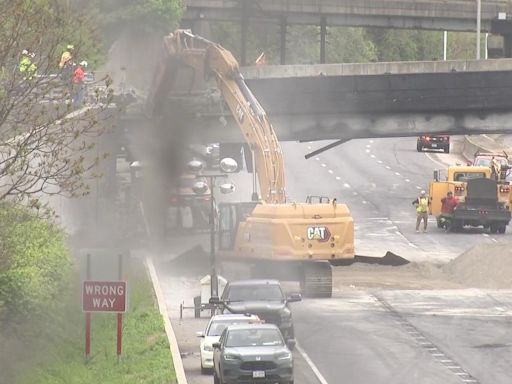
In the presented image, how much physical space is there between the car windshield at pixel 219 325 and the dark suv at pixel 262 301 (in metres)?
1.83

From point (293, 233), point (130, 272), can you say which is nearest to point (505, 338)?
point (293, 233)

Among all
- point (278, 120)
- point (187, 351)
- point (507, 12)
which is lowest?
point (187, 351)

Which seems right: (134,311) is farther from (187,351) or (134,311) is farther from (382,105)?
(382,105)

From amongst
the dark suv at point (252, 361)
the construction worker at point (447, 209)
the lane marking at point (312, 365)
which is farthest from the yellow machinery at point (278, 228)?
the construction worker at point (447, 209)

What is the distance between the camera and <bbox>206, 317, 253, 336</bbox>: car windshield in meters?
35.2

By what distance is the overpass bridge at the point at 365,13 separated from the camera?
4178 inches

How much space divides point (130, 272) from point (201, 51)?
12.7m

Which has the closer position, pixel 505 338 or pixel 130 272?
pixel 505 338

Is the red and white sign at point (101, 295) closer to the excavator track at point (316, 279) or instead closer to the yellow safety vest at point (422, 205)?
the excavator track at point (316, 279)

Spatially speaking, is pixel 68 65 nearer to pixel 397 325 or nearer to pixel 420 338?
pixel 420 338

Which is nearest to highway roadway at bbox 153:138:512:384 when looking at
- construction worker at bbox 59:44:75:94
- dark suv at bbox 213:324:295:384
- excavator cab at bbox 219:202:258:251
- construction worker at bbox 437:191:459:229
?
construction worker at bbox 437:191:459:229

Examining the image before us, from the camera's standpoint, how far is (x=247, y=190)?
3233 inches

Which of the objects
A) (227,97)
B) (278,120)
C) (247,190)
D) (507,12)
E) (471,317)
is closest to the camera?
(471,317)

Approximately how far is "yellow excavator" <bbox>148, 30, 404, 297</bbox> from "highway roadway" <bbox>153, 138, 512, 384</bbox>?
1.14 metres
